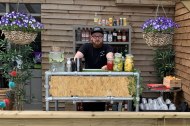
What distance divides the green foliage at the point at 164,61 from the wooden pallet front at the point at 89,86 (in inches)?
121

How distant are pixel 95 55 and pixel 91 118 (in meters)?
1.39

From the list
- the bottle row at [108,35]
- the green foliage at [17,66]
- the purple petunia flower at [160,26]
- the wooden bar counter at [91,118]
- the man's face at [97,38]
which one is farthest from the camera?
the bottle row at [108,35]

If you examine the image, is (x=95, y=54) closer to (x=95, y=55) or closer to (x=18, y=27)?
(x=95, y=55)

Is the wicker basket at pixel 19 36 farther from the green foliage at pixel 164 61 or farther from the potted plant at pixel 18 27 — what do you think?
A: the green foliage at pixel 164 61

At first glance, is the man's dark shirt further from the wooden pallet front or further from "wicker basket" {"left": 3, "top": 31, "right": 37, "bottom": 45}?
the wooden pallet front

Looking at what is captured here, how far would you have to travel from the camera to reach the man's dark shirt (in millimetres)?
3943

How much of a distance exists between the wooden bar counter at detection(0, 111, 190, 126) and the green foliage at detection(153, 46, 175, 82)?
3089 millimetres

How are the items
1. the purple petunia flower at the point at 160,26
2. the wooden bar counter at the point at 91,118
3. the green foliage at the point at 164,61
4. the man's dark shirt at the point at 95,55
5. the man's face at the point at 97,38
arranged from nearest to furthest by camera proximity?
the wooden bar counter at the point at 91,118 → the man's face at the point at 97,38 → the man's dark shirt at the point at 95,55 → the purple petunia flower at the point at 160,26 → the green foliage at the point at 164,61

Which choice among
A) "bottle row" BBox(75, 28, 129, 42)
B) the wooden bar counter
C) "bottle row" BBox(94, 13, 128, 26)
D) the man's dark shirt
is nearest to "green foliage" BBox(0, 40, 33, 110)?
"bottle row" BBox(75, 28, 129, 42)

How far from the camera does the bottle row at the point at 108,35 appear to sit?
5.57 meters

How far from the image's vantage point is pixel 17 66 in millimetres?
5473

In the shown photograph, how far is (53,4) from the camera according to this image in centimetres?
589

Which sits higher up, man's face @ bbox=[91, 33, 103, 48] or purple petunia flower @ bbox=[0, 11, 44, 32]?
purple petunia flower @ bbox=[0, 11, 44, 32]

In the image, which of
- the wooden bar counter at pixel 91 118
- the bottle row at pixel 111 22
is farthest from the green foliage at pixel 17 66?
the wooden bar counter at pixel 91 118
